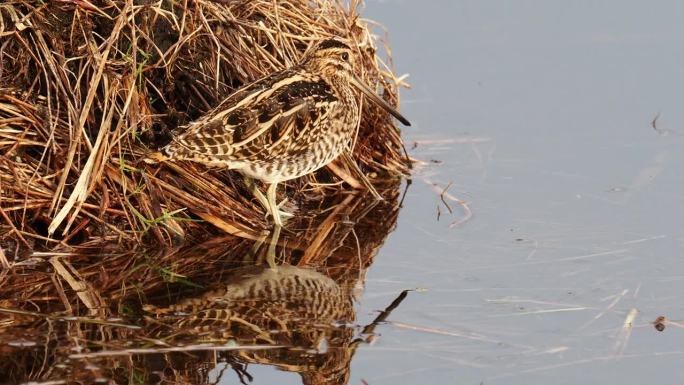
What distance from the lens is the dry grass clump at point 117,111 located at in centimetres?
550

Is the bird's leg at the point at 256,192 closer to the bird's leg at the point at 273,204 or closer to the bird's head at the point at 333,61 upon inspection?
the bird's leg at the point at 273,204

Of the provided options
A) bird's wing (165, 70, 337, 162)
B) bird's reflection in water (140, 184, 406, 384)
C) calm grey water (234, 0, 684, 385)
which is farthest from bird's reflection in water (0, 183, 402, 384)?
bird's wing (165, 70, 337, 162)

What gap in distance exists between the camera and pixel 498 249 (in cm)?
577

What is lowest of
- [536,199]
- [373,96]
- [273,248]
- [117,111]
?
[273,248]

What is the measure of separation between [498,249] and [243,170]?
1.27 m

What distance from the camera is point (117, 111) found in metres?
Answer: 5.76

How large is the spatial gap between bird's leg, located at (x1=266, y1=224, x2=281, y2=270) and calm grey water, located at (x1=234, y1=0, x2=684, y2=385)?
443 millimetres

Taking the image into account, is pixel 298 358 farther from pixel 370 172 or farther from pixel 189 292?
pixel 370 172

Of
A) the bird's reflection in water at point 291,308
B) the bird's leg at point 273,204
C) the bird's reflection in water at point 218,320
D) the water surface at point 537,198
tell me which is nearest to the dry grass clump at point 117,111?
the bird's leg at point 273,204

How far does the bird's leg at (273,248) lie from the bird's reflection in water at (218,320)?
0.06 ft

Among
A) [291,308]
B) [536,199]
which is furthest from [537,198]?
[291,308]

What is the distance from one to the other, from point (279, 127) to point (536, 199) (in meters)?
1.49

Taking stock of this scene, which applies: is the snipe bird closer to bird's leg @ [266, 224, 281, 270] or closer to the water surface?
bird's leg @ [266, 224, 281, 270]

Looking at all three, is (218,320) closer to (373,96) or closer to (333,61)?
(333,61)
